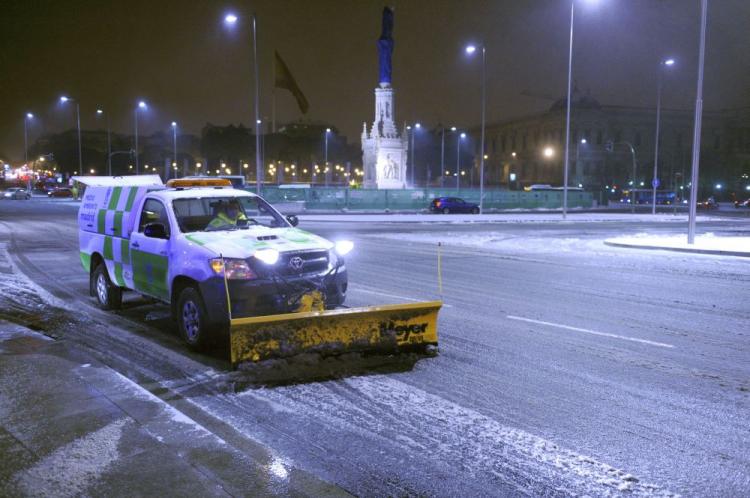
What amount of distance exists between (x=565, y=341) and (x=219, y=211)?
4.97 metres

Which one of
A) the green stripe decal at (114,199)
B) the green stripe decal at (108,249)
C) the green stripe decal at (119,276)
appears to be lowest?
the green stripe decal at (119,276)

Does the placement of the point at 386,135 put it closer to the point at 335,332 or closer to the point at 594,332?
the point at 594,332

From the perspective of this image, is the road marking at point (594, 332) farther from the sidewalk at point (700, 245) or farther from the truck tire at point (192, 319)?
the sidewalk at point (700, 245)

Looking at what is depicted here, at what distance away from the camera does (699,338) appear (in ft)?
28.2

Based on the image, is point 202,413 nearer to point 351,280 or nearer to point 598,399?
point 598,399

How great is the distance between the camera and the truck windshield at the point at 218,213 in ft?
28.5

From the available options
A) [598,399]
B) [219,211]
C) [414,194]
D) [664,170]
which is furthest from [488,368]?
[664,170]

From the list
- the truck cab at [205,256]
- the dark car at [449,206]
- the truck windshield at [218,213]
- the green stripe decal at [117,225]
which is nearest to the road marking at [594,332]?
the truck cab at [205,256]

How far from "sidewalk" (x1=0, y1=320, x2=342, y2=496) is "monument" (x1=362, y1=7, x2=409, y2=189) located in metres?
70.1

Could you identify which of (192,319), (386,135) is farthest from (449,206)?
(192,319)

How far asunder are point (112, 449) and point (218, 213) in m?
4.90

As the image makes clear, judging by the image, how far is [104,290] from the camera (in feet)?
34.1

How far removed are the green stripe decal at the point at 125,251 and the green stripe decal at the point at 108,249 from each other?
46 cm

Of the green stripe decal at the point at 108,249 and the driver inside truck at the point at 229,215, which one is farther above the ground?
the driver inside truck at the point at 229,215
